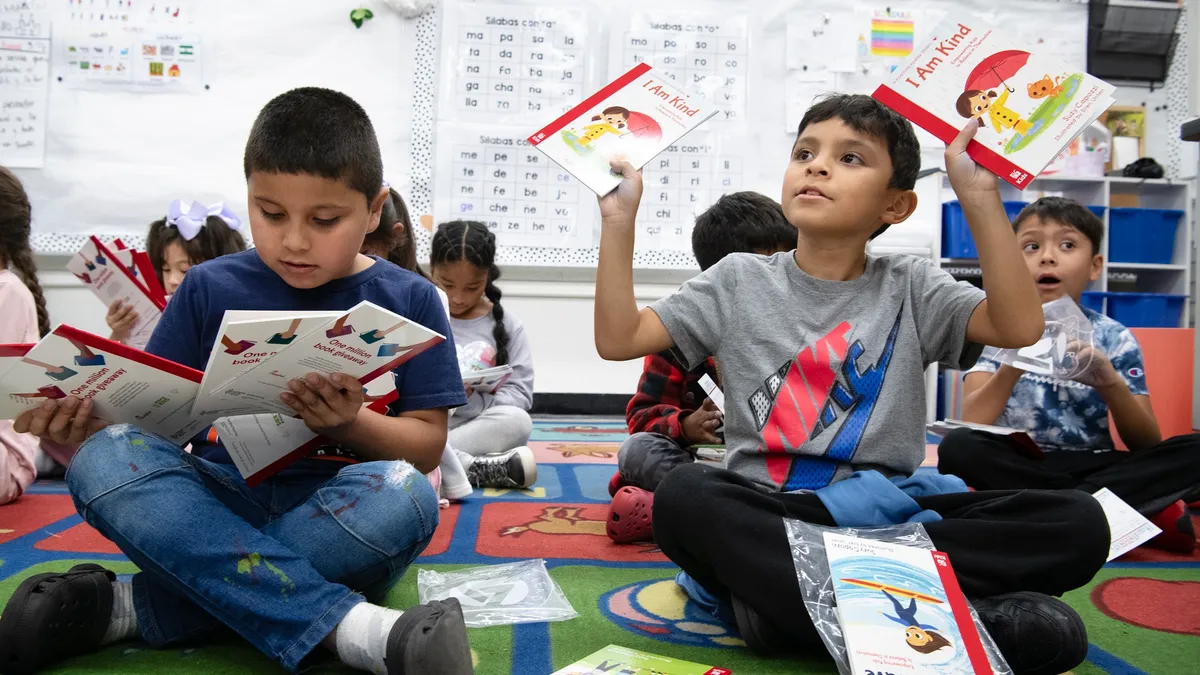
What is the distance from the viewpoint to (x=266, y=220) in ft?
3.02

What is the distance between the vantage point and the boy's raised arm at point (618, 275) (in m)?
0.96

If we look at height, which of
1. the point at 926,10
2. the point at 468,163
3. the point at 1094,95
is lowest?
the point at 1094,95

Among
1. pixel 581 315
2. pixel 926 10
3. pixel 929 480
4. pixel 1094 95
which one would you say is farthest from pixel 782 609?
pixel 926 10

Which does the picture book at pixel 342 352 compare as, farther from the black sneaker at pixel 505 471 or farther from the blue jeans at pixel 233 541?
the black sneaker at pixel 505 471

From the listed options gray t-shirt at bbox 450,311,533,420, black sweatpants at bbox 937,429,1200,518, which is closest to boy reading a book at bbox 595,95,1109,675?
black sweatpants at bbox 937,429,1200,518

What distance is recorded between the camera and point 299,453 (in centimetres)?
97

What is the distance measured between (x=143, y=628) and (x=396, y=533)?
0.25 metres

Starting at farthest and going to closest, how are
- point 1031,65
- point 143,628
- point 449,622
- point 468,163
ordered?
point 468,163
point 1031,65
point 143,628
point 449,622

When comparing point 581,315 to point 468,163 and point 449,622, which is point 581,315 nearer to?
point 468,163

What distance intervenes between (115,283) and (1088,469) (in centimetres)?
192

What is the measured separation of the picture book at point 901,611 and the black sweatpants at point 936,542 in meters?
0.05

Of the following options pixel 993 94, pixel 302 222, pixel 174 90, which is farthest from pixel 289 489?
pixel 174 90

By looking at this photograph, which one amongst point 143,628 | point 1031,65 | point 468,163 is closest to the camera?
point 143,628

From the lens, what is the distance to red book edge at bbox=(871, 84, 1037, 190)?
95cm
